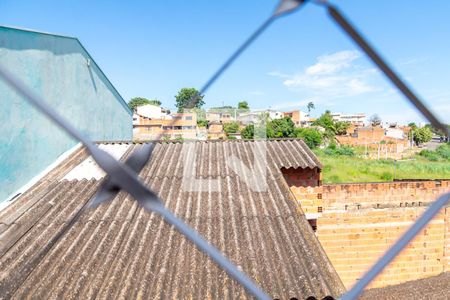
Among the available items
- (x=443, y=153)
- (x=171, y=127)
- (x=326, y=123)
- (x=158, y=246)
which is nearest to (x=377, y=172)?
(x=443, y=153)

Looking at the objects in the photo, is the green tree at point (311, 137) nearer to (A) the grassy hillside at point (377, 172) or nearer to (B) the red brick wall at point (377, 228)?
(A) the grassy hillside at point (377, 172)

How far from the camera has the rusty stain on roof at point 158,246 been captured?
248 centimetres

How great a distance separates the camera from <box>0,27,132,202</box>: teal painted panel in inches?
166

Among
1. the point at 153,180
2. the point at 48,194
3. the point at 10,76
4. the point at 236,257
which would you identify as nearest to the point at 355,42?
the point at 10,76

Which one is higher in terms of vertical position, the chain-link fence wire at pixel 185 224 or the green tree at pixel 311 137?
the chain-link fence wire at pixel 185 224

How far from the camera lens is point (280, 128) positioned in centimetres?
3294

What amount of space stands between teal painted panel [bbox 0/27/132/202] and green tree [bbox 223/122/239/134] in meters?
29.0

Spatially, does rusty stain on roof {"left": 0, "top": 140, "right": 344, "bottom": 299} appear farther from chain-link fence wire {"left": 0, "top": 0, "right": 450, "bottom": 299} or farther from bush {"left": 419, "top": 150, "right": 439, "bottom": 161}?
bush {"left": 419, "top": 150, "right": 439, "bottom": 161}

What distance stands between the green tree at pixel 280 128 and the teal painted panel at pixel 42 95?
85.0 ft

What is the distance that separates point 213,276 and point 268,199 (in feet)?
5.39

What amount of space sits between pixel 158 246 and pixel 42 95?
3.02 meters

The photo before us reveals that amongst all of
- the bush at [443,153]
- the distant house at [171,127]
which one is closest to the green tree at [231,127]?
the distant house at [171,127]

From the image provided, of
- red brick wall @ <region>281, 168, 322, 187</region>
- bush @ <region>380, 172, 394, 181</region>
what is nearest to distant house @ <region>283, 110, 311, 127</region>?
bush @ <region>380, 172, 394, 181</region>

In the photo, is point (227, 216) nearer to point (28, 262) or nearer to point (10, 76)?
point (28, 262)
